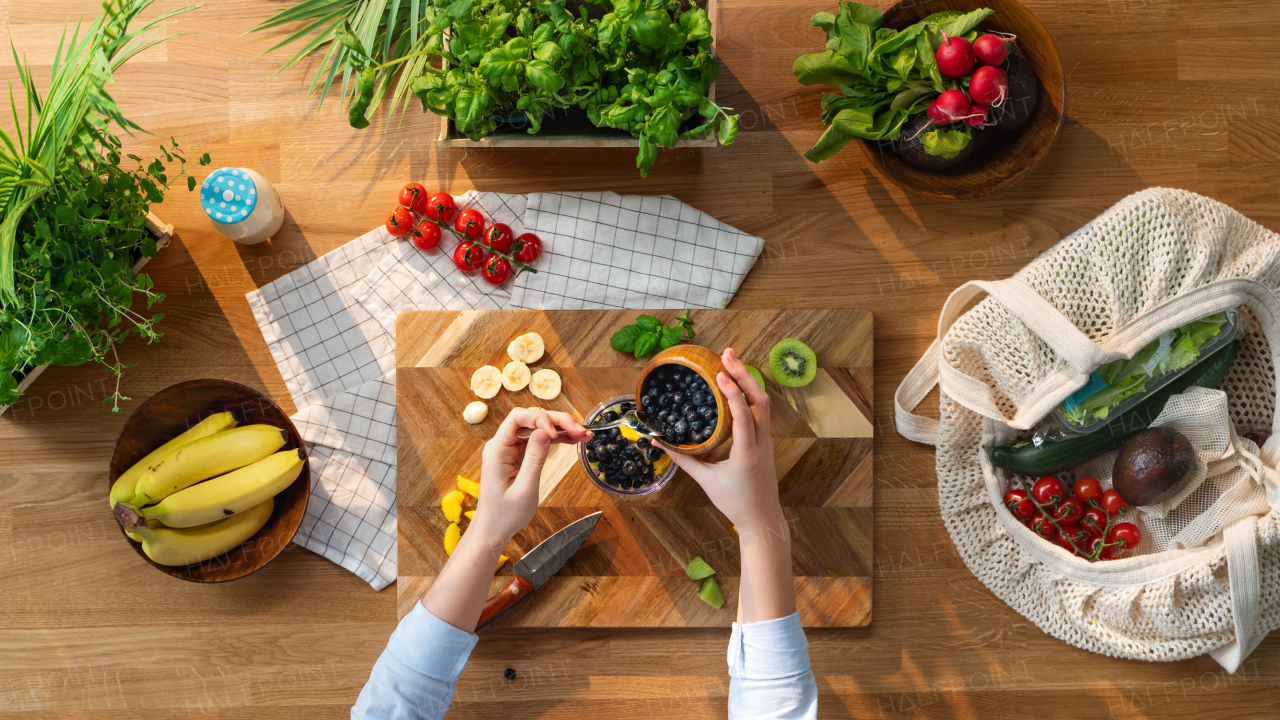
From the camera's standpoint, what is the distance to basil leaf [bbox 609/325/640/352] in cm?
173

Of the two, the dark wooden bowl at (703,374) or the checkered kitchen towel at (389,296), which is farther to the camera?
the checkered kitchen towel at (389,296)

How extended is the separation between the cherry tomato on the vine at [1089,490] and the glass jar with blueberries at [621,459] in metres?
0.99

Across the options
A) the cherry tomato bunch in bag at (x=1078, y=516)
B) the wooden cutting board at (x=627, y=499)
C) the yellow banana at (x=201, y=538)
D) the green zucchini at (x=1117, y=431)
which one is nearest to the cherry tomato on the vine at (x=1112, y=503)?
the cherry tomato bunch in bag at (x=1078, y=516)

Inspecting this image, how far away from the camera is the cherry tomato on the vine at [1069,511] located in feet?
5.86

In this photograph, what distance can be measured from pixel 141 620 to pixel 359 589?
0.56 meters

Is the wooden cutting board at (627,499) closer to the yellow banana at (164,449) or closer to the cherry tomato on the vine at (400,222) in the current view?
the cherry tomato on the vine at (400,222)

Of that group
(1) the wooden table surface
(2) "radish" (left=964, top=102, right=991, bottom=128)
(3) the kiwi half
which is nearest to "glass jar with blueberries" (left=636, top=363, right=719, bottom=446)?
(3) the kiwi half

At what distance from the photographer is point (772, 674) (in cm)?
144

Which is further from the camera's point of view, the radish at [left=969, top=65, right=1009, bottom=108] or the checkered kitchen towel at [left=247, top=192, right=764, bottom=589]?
the checkered kitchen towel at [left=247, top=192, right=764, bottom=589]

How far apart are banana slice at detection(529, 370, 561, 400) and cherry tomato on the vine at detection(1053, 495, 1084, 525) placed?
1.23 meters

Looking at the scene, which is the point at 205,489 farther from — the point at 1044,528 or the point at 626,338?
the point at 1044,528

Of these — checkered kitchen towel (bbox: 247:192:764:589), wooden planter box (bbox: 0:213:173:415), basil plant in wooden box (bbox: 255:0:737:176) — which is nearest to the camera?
basil plant in wooden box (bbox: 255:0:737:176)

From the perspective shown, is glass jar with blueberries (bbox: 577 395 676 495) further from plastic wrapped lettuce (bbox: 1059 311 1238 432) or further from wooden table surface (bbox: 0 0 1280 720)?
plastic wrapped lettuce (bbox: 1059 311 1238 432)

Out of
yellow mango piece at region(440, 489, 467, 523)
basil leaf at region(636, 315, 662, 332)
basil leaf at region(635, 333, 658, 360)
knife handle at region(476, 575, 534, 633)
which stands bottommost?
knife handle at region(476, 575, 534, 633)
